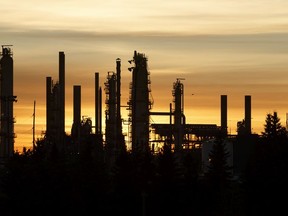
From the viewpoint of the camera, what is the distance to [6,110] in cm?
11388

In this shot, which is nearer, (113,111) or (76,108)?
(113,111)

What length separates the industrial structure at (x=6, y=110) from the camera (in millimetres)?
112812

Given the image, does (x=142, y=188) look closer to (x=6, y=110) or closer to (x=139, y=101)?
(x=6, y=110)

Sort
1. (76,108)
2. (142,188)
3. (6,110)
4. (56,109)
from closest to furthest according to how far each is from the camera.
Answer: (142,188) < (6,110) < (56,109) < (76,108)

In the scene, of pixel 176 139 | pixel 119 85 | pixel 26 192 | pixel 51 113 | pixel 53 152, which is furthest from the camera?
pixel 176 139

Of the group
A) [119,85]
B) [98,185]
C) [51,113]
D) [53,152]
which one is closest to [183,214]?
[98,185]

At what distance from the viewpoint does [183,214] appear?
72.7 meters

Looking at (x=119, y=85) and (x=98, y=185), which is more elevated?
(x=119, y=85)

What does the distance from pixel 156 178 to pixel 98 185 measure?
368 centimetres

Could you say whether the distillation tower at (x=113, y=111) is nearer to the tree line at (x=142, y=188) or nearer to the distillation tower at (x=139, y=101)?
the distillation tower at (x=139, y=101)

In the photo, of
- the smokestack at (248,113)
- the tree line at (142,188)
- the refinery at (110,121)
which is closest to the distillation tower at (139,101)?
the refinery at (110,121)

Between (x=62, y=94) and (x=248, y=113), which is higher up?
(x=62, y=94)

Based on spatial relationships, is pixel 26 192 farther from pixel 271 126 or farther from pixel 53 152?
pixel 271 126

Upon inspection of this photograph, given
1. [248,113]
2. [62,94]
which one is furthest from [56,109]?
[248,113]
